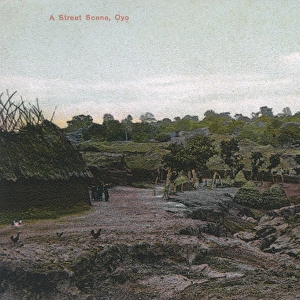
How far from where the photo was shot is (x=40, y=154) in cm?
952

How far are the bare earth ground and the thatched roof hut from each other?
2.04ft

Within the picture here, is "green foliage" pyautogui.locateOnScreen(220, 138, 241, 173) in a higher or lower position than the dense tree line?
lower

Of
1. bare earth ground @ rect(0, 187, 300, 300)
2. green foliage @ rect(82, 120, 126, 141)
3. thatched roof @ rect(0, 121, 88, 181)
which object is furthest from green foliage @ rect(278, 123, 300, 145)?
thatched roof @ rect(0, 121, 88, 181)

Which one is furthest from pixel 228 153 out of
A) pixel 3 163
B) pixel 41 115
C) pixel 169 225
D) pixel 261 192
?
pixel 3 163

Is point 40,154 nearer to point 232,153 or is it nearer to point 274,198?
point 232,153

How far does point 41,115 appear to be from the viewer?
9.59 meters

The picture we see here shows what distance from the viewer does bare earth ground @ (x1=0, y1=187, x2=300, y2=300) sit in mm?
7391

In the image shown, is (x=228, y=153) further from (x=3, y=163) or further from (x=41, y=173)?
(x=3, y=163)

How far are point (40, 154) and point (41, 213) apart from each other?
1.45 meters

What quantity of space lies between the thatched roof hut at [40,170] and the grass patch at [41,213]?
12 centimetres

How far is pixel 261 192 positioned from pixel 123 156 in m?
3.75

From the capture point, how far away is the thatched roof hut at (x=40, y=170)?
8.94 metres

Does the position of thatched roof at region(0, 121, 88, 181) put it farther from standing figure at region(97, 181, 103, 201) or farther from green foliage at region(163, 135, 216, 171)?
green foliage at region(163, 135, 216, 171)

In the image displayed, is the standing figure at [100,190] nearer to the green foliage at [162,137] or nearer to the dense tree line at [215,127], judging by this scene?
the dense tree line at [215,127]
